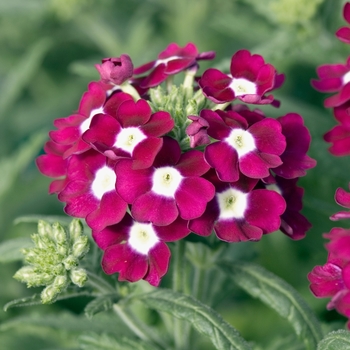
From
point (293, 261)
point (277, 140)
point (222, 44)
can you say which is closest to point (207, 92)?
point (277, 140)

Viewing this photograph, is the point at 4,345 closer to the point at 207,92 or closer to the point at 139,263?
the point at 139,263

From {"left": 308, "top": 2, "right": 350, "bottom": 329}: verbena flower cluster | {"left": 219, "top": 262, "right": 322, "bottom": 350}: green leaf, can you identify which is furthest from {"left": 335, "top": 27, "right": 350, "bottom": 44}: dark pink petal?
{"left": 219, "top": 262, "right": 322, "bottom": 350}: green leaf

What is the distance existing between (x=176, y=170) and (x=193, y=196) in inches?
4.3

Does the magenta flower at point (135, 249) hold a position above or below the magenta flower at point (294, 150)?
below

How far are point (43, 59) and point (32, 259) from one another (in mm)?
3033

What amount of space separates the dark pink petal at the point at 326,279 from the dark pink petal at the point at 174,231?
0.43 meters

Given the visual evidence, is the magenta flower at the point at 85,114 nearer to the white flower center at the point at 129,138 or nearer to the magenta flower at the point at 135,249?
the white flower center at the point at 129,138

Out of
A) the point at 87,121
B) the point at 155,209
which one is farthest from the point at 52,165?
the point at 155,209

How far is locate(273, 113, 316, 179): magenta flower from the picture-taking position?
194 centimetres

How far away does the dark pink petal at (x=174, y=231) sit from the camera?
6.08 ft

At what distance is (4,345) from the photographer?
3023 mm

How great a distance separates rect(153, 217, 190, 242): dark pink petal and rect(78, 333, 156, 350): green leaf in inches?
21.5

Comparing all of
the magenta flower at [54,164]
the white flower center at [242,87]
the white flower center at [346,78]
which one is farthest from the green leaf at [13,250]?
the white flower center at [346,78]

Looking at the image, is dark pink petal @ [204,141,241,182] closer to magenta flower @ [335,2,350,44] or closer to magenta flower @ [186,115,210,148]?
magenta flower @ [186,115,210,148]
